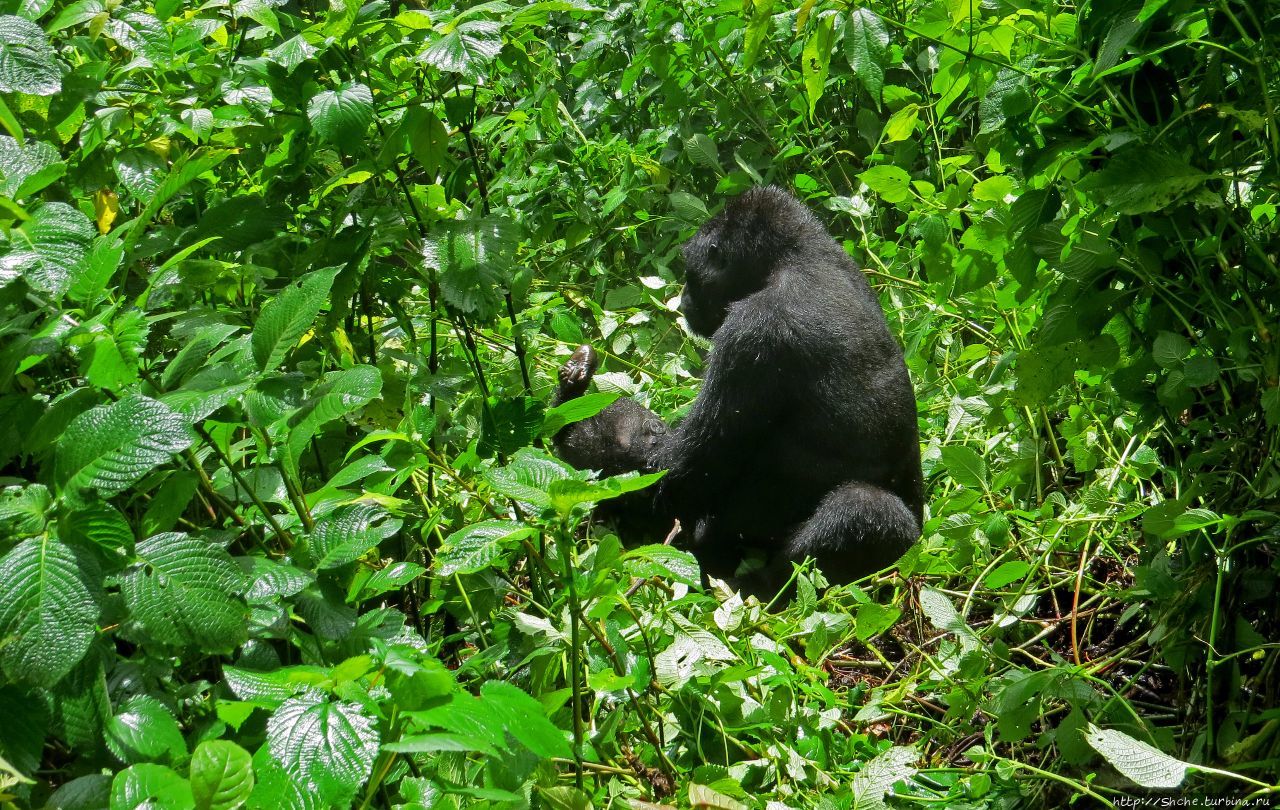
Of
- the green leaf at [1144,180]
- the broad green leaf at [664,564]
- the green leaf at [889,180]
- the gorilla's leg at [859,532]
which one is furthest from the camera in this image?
the gorilla's leg at [859,532]

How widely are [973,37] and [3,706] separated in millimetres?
1926

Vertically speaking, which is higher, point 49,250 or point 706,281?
point 49,250

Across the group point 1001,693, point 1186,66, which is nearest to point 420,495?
point 1001,693

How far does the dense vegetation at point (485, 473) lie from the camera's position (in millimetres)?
1144

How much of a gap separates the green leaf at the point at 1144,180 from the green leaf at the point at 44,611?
57.5 inches

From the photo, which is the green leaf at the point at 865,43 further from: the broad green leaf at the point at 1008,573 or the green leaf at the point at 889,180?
the broad green leaf at the point at 1008,573

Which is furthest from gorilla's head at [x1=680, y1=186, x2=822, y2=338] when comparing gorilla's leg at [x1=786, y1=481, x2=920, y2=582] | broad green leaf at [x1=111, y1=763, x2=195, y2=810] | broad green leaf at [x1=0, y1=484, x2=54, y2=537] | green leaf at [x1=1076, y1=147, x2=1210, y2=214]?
broad green leaf at [x1=111, y1=763, x2=195, y2=810]

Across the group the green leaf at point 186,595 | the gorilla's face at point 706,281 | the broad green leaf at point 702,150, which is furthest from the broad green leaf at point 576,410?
the broad green leaf at point 702,150

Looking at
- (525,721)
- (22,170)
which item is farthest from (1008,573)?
(22,170)

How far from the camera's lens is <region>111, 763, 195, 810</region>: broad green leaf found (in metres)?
0.99

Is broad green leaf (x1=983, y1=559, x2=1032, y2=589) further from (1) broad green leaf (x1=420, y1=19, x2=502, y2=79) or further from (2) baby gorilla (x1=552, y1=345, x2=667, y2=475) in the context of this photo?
(2) baby gorilla (x1=552, y1=345, x2=667, y2=475)

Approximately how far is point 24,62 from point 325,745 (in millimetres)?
891

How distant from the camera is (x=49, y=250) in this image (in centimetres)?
126

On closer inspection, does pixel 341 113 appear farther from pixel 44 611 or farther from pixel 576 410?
pixel 44 611
